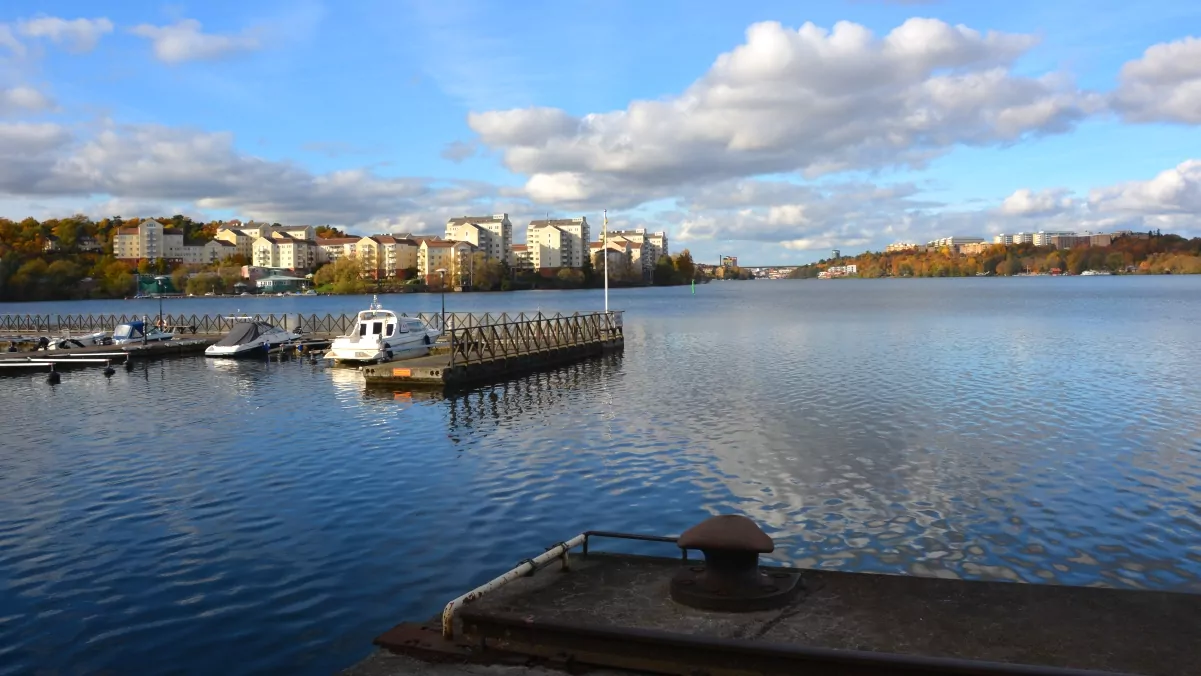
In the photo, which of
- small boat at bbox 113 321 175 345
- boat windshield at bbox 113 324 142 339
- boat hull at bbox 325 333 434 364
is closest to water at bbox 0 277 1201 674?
boat hull at bbox 325 333 434 364

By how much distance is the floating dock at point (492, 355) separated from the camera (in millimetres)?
33750

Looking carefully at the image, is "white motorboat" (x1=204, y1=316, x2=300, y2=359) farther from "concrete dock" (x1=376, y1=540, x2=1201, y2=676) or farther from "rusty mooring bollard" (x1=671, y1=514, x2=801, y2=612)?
"rusty mooring bollard" (x1=671, y1=514, x2=801, y2=612)

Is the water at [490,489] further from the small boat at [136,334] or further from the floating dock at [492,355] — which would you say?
the small boat at [136,334]

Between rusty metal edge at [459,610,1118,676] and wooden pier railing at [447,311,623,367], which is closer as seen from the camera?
rusty metal edge at [459,610,1118,676]

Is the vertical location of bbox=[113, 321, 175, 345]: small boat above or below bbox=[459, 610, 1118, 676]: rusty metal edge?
above

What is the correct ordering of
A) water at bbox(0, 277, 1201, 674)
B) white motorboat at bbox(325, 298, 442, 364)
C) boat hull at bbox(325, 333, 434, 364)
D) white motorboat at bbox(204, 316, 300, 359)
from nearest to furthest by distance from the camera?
1. water at bbox(0, 277, 1201, 674)
2. boat hull at bbox(325, 333, 434, 364)
3. white motorboat at bbox(325, 298, 442, 364)
4. white motorboat at bbox(204, 316, 300, 359)

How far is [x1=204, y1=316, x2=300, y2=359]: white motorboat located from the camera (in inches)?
1890

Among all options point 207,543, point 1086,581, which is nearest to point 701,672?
point 1086,581

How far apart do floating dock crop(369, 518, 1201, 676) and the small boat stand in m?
51.3

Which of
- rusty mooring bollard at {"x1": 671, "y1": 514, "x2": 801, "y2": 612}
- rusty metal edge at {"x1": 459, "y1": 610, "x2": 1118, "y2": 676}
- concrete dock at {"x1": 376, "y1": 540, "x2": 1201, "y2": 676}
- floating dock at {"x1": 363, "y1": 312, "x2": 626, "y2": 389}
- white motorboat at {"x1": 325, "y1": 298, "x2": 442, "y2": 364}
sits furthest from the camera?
white motorboat at {"x1": 325, "y1": 298, "x2": 442, "y2": 364}

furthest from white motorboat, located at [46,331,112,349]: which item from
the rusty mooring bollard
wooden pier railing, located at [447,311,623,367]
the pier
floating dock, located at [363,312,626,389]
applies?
the rusty mooring bollard

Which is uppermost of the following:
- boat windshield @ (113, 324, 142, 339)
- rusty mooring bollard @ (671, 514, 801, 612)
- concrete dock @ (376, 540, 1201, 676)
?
boat windshield @ (113, 324, 142, 339)

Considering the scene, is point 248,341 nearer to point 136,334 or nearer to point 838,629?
point 136,334

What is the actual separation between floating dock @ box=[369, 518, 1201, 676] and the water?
9.72 feet
